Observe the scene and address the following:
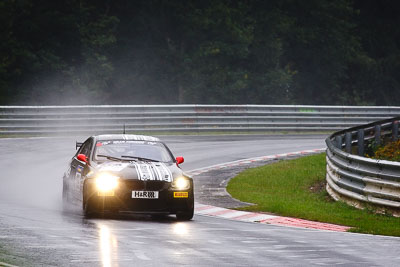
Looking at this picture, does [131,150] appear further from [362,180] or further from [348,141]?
[348,141]

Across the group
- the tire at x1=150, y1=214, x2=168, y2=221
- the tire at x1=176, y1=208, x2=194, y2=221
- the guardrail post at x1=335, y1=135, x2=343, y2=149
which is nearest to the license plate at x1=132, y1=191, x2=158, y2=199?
the tire at x1=176, y1=208, x2=194, y2=221

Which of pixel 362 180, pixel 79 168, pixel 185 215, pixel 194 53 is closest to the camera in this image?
pixel 185 215

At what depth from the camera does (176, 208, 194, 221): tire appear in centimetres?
1423

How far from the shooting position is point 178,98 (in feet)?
174

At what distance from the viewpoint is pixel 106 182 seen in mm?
13781

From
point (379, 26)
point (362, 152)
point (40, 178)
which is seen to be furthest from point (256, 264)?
point (379, 26)

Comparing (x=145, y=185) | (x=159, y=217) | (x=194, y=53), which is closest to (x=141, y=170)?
(x=145, y=185)

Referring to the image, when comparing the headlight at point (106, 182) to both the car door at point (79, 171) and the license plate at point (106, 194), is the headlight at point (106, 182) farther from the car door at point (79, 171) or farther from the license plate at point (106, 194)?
the car door at point (79, 171)

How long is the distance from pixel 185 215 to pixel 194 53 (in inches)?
1507

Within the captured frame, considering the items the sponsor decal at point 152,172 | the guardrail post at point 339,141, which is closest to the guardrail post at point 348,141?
the guardrail post at point 339,141

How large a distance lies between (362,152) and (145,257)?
44.6ft

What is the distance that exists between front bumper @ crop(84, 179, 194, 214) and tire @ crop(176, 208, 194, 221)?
24 centimetres

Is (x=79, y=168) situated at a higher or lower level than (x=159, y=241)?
higher

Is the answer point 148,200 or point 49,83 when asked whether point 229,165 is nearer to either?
point 148,200
